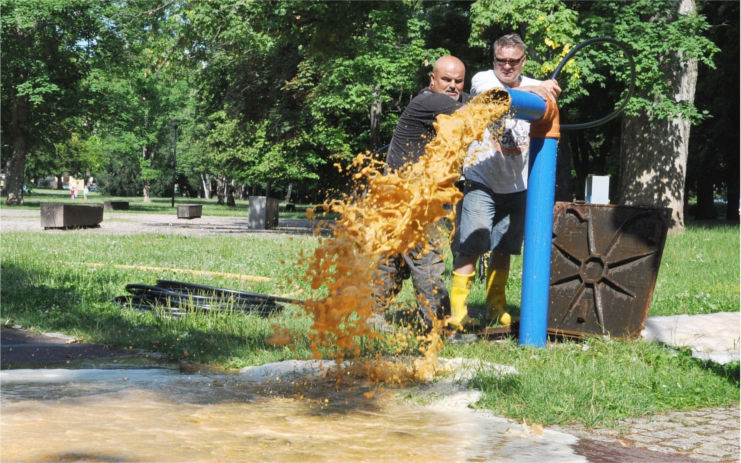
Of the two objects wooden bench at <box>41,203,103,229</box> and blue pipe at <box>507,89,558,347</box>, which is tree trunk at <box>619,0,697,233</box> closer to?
wooden bench at <box>41,203,103,229</box>

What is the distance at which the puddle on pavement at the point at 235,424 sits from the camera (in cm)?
362

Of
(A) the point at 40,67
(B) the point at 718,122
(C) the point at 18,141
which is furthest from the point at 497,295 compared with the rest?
(C) the point at 18,141

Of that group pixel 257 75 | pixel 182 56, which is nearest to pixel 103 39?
pixel 257 75

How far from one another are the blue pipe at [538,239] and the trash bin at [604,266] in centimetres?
52

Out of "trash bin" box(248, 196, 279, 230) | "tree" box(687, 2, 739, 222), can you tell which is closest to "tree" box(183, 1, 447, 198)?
"trash bin" box(248, 196, 279, 230)

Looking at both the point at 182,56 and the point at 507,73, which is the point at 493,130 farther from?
the point at 182,56

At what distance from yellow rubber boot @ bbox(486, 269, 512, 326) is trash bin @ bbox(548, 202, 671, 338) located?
1.41 ft

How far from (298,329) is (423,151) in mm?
1788

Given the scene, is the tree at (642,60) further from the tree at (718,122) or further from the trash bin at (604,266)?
the trash bin at (604,266)

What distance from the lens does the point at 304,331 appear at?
6.61m

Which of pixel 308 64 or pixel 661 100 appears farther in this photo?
pixel 308 64

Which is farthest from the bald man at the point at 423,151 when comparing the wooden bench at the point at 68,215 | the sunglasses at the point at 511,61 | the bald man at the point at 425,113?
the wooden bench at the point at 68,215

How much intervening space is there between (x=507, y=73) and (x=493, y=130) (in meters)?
0.53

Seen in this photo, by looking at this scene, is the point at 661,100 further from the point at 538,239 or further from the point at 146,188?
the point at 146,188
